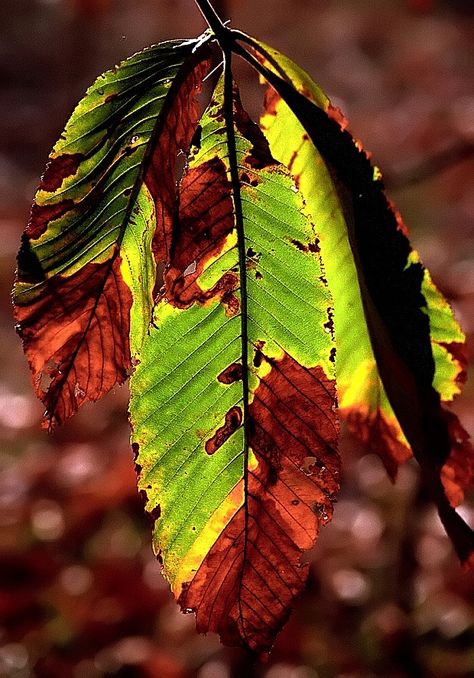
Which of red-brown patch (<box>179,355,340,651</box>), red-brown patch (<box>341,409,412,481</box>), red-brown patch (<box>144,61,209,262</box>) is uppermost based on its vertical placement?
red-brown patch (<box>144,61,209,262</box>)

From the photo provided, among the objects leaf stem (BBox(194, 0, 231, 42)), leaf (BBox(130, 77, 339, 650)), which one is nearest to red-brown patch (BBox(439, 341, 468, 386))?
leaf (BBox(130, 77, 339, 650))

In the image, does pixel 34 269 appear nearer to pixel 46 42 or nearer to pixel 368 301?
pixel 368 301

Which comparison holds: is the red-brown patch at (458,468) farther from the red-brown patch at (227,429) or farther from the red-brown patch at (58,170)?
the red-brown patch at (58,170)

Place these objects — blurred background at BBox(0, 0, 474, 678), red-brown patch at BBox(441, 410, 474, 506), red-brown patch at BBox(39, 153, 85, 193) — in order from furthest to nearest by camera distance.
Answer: blurred background at BBox(0, 0, 474, 678) < red-brown patch at BBox(441, 410, 474, 506) < red-brown patch at BBox(39, 153, 85, 193)

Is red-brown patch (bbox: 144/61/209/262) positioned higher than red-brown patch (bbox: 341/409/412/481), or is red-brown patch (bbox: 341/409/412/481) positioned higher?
red-brown patch (bbox: 144/61/209/262)

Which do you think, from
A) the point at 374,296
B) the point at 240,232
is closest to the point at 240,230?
the point at 240,232

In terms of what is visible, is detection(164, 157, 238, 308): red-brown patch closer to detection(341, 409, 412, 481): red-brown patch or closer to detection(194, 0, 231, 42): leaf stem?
detection(194, 0, 231, 42): leaf stem

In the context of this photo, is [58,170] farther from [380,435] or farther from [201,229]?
[380,435]

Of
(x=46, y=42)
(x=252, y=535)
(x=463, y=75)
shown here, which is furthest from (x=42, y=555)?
(x=46, y=42)
